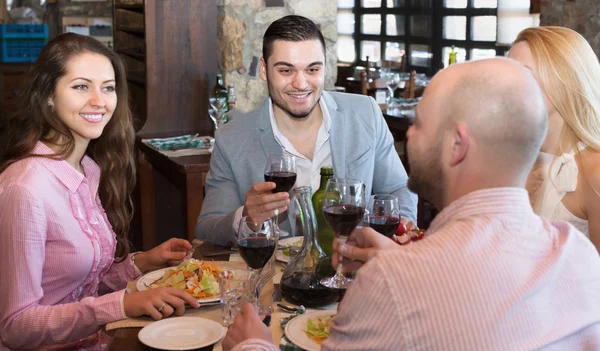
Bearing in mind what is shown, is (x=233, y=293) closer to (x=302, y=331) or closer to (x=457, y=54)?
(x=302, y=331)

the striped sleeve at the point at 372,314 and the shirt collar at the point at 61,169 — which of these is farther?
the shirt collar at the point at 61,169

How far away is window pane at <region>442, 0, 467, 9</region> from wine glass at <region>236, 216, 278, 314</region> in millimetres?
6707

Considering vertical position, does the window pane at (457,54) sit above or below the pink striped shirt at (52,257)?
above

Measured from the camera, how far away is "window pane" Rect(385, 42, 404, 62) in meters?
8.76

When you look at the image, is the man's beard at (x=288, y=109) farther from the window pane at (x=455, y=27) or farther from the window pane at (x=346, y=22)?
the window pane at (x=346, y=22)

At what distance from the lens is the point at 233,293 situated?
→ 155 cm

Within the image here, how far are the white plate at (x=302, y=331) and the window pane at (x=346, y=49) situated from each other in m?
8.32

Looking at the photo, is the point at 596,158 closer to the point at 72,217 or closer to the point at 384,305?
the point at 384,305

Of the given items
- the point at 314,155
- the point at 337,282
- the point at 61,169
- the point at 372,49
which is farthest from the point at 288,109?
the point at 372,49

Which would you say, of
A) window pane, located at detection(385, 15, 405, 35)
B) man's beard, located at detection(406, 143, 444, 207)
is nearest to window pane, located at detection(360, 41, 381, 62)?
window pane, located at detection(385, 15, 405, 35)

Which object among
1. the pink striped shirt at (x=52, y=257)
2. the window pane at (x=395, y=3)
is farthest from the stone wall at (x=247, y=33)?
the window pane at (x=395, y=3)

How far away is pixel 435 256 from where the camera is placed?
1.08m

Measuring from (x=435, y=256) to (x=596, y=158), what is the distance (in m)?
1.11

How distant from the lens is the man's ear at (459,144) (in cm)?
118
